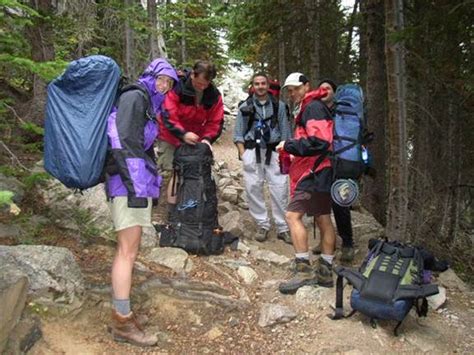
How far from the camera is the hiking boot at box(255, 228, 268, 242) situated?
6828 millimetres

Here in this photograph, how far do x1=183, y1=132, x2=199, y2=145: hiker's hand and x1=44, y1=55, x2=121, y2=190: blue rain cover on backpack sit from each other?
2075 millimetres

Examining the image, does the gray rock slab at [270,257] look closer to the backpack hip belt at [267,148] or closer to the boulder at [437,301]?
the backpack hip belt at [267,148]

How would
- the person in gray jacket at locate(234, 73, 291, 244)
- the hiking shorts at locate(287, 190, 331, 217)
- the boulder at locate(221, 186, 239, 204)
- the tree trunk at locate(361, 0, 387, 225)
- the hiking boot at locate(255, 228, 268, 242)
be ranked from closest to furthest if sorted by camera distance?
the hiking shorts at locate(287, 190, 331, 217)
the person in gray jacket at locate(234, 73, 291, 244)
the hiking boot at locate(255, 228, 268, 242)
the tree trunk at locate(361, 0, 387, 225)
the boulder at locate(221, 186, 239, 204)

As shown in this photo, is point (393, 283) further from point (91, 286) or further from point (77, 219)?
point (77, 219)

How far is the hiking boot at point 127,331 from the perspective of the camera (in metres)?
3.95

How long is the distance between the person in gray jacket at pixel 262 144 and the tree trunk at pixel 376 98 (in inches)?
103

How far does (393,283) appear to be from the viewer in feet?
13.9

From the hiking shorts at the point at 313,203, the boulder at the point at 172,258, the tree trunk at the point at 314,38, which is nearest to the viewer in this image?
the hiking shorts at the point at 313,203

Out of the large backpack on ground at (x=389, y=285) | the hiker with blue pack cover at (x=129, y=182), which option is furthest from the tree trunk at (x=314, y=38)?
the hiker with blue pack cover at (x=129, y=182)

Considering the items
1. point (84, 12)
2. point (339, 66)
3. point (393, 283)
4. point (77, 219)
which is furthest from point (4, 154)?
point (339, 66)

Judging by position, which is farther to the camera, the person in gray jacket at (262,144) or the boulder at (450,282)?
the person in gray jacket at (262,144)

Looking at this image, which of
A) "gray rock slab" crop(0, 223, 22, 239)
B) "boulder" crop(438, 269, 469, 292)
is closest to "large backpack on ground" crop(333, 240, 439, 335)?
"boulder" crop(438, 269, 469, 292)

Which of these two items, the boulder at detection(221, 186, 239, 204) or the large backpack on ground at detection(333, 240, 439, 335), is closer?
the large backpack on ground at detection(333, 240, 439, 335)

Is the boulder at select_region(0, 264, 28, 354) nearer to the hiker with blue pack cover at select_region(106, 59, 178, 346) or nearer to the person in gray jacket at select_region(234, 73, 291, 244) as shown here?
the hiker with blue pack cover at select_region(106, 59, 178, 346)
